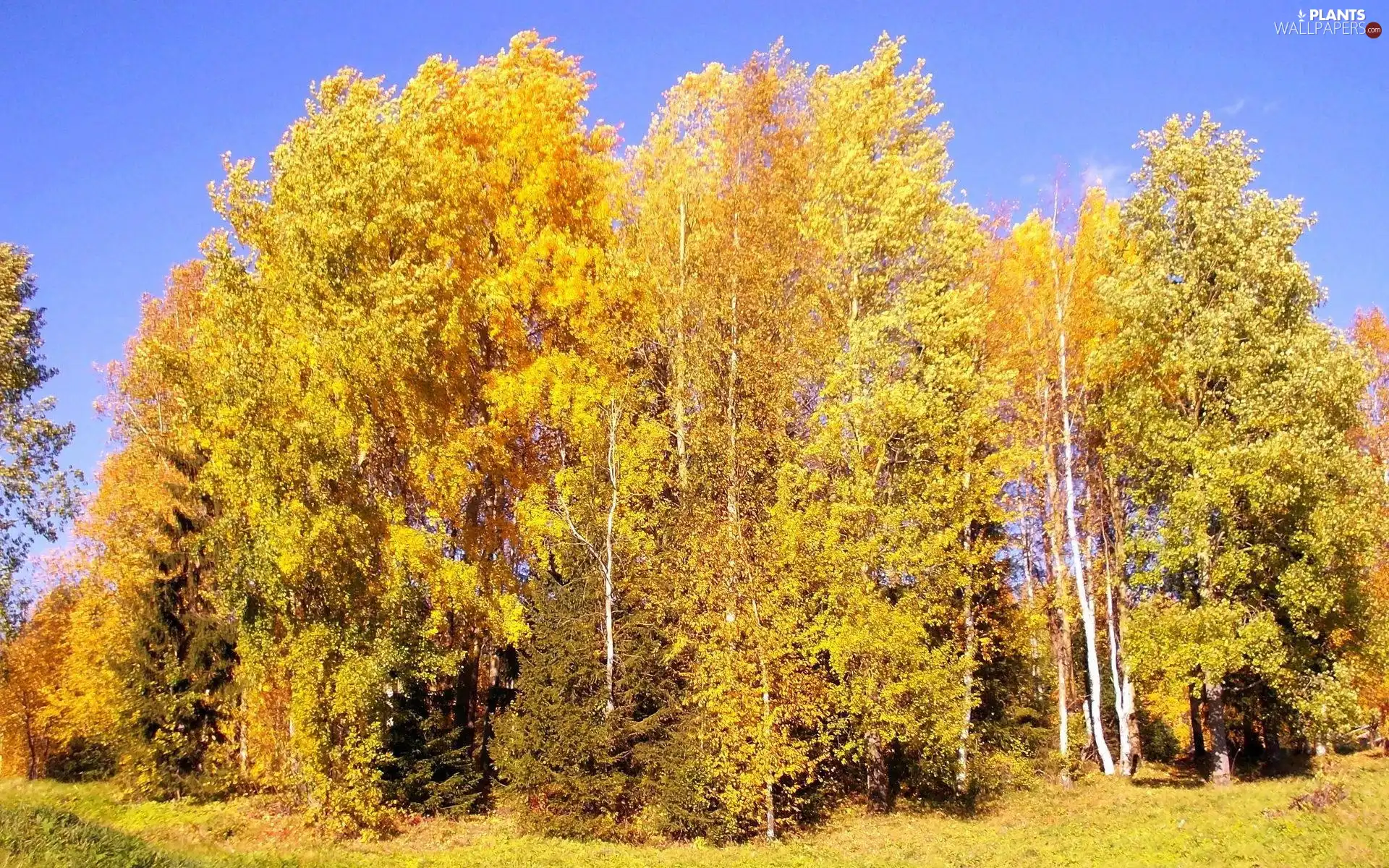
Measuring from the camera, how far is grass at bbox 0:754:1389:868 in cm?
1102

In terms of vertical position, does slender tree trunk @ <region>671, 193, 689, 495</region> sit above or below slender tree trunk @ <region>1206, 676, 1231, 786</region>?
above

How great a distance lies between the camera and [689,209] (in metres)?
22.3

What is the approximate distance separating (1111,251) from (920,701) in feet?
46.2

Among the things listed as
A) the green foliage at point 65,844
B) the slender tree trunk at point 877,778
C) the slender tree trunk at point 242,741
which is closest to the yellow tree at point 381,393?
the slender tree trunk at point 242,741

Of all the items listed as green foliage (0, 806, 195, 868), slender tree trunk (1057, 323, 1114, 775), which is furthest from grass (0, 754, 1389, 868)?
slender tree trunk (1057, 323, 1114, 775)

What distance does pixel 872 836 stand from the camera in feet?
55.7

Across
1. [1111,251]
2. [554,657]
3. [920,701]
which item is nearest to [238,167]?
[554,657]

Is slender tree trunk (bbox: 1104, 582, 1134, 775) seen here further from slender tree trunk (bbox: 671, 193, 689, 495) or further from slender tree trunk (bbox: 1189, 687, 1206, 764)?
slender tree trunk (bbox: 671, 193, 689, 495)

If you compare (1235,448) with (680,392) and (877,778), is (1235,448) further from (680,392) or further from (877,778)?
(680,392)

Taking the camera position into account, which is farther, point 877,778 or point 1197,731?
point 1197,731

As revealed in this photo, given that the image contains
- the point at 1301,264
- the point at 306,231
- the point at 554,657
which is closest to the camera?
the point at 554,657

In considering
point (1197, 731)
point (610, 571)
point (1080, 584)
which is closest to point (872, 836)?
point (610, 571)

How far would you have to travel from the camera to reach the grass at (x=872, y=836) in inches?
434

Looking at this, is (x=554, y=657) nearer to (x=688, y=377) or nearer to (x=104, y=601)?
(x=688, y=377)
